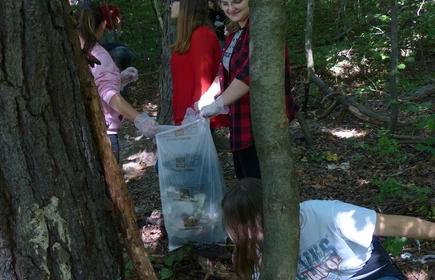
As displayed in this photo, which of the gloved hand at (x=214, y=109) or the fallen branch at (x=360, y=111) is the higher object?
the gloved hand at (x=214, y=109)

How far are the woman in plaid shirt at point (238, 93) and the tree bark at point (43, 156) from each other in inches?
44.0

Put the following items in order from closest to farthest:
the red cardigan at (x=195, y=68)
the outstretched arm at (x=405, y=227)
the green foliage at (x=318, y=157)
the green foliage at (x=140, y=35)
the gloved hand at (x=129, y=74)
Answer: the outstretched arm at (x=405, y=227) → the red cardigan at (x=195, y=68) → the gloved hand at (x=129, y=74) → the green foliage at (x=318, y=157) → the green foliage at (x=140, y=35)

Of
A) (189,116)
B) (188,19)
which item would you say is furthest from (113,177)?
(188,19)

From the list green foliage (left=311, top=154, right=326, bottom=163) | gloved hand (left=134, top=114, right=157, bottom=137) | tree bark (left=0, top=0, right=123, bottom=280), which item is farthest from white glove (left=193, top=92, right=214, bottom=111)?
green foliage (left=311, top=154, right=326, bottom=163)

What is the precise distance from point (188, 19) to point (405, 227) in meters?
1.79

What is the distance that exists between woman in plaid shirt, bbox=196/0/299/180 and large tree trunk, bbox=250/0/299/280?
1116mm

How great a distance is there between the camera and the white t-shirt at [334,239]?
188 centimetres

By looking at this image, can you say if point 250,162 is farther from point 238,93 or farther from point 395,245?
point 395,245

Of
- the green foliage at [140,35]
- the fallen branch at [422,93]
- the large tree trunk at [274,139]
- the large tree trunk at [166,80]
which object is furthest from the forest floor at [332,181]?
the green foliage at [140,35]

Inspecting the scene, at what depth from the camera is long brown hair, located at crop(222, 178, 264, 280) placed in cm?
183

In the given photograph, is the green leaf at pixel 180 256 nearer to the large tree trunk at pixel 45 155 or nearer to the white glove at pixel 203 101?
the white glove at pixel 203 101

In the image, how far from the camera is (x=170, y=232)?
9.77ft

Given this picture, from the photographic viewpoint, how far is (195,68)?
293cm

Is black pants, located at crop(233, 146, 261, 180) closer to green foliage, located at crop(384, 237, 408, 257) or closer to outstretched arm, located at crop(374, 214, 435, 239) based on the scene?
green foliage, located at crop(384, 237, 408, 257)
